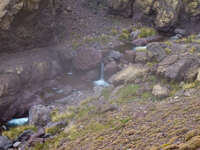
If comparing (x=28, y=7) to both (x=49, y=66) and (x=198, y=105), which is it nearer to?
(x=49, y=66)

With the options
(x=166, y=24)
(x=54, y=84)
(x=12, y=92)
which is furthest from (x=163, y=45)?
(x=12, y=92)

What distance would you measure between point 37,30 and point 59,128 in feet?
45.3

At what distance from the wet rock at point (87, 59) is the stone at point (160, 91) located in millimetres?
9937

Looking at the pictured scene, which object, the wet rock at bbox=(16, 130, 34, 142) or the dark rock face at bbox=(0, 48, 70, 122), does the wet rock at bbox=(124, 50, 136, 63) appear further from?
the wet rock at bbox=(16, 130, 34, 142)

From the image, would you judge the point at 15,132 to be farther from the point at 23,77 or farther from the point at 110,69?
the point at 110,69

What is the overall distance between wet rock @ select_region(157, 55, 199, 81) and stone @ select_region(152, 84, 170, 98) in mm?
1692

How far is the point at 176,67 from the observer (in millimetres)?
16844

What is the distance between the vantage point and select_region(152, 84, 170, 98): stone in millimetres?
14609

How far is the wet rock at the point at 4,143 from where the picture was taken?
44.9ft

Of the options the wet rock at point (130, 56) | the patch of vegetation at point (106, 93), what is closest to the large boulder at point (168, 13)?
the wet rock at point (130, 56)

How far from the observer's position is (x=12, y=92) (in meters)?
18.9

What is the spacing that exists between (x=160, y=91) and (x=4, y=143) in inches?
444

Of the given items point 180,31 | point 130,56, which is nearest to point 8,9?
point 130,56

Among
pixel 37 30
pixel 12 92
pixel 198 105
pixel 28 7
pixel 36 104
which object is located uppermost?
pixel 28 7
